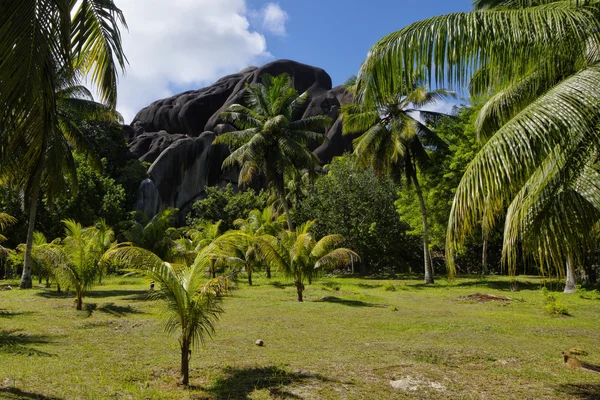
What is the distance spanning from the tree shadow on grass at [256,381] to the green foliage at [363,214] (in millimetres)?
20539

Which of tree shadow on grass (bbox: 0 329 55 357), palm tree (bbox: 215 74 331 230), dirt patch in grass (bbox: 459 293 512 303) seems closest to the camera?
tree shadow on grass (bbox: 0 329 55 357)

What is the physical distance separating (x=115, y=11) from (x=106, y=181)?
27.1 metres

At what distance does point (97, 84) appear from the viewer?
615cm

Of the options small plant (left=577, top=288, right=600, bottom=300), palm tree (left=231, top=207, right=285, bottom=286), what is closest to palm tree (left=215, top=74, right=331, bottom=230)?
palm tree (left=231, top=207, right=285, bottom=286)

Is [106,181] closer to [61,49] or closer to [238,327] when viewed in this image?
[238,327]

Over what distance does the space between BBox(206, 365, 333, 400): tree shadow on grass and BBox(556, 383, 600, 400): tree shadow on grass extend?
2946 mm

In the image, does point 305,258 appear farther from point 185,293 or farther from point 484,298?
point 185,293

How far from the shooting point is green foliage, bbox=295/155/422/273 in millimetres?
27484

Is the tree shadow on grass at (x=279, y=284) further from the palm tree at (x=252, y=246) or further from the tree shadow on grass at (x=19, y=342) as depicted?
the tree shadow on grass at (x=19, y=342)

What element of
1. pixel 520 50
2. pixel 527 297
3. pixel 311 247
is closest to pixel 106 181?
pixel 311 247

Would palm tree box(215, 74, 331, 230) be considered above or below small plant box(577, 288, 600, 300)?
above

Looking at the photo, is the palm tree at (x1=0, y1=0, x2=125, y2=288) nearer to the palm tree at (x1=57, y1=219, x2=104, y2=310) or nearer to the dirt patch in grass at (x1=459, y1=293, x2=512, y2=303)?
the palm tree at (x1=57, y1=219, x2=104, y2=310)

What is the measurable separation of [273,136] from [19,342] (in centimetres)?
1785

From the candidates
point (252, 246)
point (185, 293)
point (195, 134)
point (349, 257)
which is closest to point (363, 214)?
point (252, 246)
